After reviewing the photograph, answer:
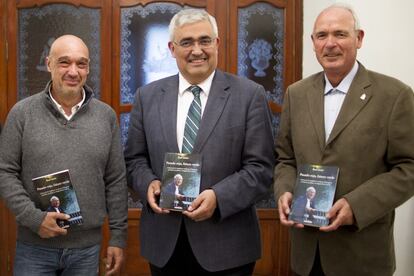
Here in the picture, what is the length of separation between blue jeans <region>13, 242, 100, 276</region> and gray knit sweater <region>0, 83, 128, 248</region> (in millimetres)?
26

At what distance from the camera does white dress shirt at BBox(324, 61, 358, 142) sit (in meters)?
1.81

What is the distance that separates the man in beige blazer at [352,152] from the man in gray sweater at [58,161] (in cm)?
75

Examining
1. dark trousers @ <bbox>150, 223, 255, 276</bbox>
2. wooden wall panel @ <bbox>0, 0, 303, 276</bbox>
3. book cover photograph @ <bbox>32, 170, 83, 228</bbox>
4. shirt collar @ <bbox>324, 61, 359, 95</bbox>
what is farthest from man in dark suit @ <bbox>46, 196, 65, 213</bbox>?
wooden wall panel @ <bbox>0, 0, 303, 276</bbox>

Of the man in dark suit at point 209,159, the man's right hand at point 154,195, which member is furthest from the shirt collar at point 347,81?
the man's right hand at point 154,195

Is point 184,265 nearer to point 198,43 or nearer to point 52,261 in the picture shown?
point 52,261

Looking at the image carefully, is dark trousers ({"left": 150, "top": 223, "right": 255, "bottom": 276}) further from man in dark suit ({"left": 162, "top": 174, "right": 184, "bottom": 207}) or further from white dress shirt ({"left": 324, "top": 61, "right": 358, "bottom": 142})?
white dress shirt ({"left": 324, "top": 61, "right": 358, "bottom": 142})

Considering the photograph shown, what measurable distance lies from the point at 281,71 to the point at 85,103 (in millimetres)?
1919

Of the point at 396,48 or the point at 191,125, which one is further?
the point at 396,48

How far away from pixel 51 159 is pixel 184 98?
0.57 metres

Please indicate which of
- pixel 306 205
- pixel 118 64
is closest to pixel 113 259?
pixel 306 205

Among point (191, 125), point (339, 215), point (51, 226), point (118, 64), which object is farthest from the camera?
point (118, 64)

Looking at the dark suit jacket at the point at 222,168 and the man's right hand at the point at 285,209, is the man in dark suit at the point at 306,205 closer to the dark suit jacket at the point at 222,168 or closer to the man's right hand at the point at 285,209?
the man's right hand at the point at 285,209

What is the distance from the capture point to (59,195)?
1784 mm

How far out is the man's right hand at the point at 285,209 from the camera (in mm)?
1733
